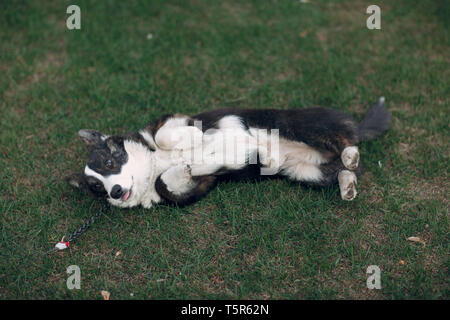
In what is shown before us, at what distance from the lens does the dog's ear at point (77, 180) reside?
334 centimetres

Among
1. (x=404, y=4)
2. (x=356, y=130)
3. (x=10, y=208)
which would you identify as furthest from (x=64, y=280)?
(x=404, y=4)

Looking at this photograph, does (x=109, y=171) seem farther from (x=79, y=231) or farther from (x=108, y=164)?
(x=79, y=231)

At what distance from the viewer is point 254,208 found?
3.34 meters

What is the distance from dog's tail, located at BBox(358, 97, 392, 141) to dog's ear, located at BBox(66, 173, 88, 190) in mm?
2614

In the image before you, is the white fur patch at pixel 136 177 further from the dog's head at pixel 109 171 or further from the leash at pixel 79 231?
the leash at pixel 79 231

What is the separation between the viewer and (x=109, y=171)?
3.14 metres

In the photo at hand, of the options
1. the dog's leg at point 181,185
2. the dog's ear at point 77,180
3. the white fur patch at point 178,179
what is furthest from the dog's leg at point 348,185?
the dog's ear at point 77,180

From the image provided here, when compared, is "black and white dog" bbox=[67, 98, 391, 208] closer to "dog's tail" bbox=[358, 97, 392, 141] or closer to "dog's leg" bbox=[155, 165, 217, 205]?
"dog's leg" bbox=[155, 165, 217, 205]

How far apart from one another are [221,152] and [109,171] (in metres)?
0.97

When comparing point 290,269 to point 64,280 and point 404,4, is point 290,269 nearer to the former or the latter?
point 64,280

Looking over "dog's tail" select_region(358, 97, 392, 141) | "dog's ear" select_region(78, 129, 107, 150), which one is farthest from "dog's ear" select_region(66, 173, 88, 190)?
"dog's tail" select_region(358, 97, 392, 141)

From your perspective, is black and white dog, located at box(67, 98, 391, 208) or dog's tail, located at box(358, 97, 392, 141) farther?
dog's tail, located at box(358, 97, 392, 141)

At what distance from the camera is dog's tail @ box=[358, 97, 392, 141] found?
144 inches

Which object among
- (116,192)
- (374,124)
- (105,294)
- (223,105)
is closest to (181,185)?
(116,192)
